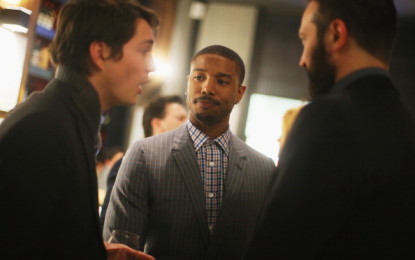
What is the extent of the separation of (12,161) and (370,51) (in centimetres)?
89

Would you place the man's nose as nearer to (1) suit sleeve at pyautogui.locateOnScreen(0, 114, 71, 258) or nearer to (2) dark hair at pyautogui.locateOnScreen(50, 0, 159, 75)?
(2) dark hair at pyautogui.locateOnScreen(50, 0, 159, 75)

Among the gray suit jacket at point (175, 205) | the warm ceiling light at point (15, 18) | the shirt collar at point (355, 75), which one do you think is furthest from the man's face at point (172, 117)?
the shirt collar at point (355, 75)

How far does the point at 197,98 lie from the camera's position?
5.74 feet

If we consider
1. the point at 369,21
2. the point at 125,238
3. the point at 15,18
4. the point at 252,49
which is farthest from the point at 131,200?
the point at 252,49

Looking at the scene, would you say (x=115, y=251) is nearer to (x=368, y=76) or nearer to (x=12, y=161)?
(x=12, y=161)

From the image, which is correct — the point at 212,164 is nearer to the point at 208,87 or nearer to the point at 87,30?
the point at 208,87

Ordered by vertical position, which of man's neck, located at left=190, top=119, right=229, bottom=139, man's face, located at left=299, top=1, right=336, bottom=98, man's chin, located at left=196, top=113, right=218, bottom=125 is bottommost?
man's neck, located at left=190, top=119, right=229, bottom=139

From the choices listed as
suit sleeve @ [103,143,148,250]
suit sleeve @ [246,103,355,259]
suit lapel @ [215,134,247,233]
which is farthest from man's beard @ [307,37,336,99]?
suit sleeve @ [103,143,148,250]

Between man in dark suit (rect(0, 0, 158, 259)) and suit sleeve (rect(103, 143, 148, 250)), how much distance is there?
309 mm

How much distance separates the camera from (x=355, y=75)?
1.04 meters

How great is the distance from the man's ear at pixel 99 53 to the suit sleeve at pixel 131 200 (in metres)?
0.52

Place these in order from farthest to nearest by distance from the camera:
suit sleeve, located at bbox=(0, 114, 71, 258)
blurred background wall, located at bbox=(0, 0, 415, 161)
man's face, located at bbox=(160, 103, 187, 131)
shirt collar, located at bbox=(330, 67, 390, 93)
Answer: blurred background wall, located at bbox=(0, 0, 415, 161), man's face, located at bbox=(160, 103, 187, 131), shirt collar, located at bbox=(330, 67, 390, 93), suit sleeve, located at bbox=(0, 114, 71, 258)

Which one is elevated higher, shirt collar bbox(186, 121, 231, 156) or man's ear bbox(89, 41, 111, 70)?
man's ear bbox(89, 41, 111, 70)

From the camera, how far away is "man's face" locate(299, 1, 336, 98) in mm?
1113
